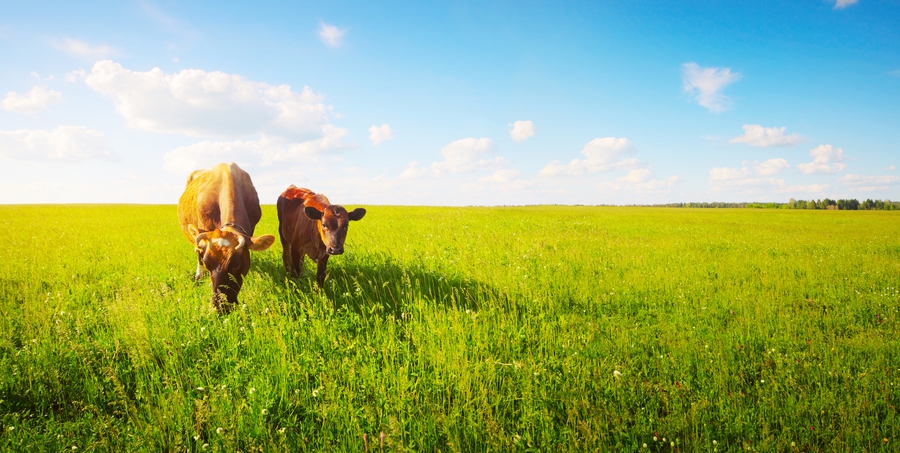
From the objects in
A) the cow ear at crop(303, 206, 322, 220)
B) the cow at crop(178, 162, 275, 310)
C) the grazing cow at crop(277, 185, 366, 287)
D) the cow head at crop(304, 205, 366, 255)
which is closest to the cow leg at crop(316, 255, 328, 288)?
the grazing cow at crop(277, 185, 366, 287)

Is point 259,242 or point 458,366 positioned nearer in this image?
point 458,366

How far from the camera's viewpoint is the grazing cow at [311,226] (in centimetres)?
740

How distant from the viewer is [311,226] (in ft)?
27.4

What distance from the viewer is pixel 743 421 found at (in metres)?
3.77

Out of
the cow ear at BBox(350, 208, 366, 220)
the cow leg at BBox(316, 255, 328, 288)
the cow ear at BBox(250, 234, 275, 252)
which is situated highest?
the cow ear at BBox(350, 208, 366, 220)

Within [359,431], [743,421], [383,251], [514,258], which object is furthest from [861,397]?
[383,251]

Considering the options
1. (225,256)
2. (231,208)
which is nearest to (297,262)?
(231,208)

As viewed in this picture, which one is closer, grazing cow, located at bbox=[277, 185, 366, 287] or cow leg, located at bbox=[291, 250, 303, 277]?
grazing cow, located at bbox=[277, 185, 366, 287]

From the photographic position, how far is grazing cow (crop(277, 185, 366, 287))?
7402mm

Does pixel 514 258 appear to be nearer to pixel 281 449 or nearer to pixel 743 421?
pixel 743 421

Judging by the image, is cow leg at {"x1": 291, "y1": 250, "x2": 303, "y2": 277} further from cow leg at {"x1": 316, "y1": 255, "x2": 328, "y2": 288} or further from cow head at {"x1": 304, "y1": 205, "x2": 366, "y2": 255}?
cow head at {"x1": 304, "y1": 205, "x2": 366, "y2": 255}

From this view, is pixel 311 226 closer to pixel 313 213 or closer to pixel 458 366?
pixel 313 213

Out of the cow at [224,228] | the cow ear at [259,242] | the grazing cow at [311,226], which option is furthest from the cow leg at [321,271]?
the cow ear at [259,242]

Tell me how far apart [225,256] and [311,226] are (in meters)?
2.33
